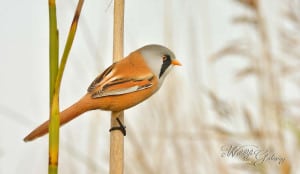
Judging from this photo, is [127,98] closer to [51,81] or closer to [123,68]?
[123,68]

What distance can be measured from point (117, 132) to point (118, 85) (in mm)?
118

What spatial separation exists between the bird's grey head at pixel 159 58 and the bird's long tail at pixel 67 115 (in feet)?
0.38

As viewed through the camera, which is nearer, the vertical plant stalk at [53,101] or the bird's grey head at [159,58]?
the vertical plant stalk at [53,101]

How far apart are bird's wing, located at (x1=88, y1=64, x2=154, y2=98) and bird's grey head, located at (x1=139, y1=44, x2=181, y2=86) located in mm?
24

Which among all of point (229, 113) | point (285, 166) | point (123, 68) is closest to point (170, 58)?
point (123, 68)

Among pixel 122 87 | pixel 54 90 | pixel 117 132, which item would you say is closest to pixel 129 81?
pixel 122 87

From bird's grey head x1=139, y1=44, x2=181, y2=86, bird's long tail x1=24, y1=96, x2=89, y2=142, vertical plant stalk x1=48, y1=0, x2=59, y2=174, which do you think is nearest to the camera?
vertical plant stalk x1=48, y1=0, x2=59, y2=174

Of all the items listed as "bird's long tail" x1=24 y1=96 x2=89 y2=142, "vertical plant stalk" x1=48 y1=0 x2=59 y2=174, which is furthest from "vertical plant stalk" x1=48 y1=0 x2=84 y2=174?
"bird's long tail" x1=24 y1=96 x2=89 y2=142

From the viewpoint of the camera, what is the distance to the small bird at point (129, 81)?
0.79m

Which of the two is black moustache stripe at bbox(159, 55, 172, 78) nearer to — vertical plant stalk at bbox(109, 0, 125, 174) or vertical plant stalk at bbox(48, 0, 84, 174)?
vertical plant stalk at bbox(109, 0, 125, 174)

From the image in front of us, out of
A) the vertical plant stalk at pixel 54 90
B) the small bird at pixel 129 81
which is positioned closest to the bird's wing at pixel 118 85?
the small bird at pixel 129 81

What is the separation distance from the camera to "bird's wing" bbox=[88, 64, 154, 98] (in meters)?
0.81

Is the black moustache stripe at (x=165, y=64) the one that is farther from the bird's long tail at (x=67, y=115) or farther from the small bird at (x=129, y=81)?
the bird's long tail at (x=67, y=115)

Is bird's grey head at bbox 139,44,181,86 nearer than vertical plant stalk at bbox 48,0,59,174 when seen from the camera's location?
No
